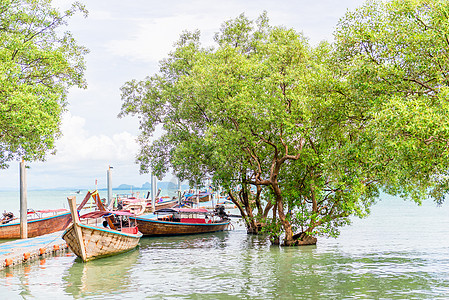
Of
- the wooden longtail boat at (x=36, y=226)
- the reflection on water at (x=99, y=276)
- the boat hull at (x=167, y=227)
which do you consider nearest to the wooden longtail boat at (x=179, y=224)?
the boat hull at (x=167, y=227)

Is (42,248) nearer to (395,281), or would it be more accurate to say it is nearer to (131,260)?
(131,260)

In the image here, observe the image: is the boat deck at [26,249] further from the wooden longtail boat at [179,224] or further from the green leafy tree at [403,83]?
the green leafy tree at [403,83]

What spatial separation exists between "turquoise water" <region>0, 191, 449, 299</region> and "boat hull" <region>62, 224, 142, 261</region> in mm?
502

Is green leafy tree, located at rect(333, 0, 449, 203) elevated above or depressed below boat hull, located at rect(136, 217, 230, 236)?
above

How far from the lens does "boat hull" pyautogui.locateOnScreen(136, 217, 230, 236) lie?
3331cm

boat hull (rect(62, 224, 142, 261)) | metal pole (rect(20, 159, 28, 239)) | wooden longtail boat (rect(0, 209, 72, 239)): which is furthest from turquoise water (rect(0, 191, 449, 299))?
wooden longtail boat (rect(0, 209, 72, 239))

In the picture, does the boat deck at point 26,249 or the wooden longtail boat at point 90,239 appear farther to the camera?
the wooden longtail boat at point 90,239

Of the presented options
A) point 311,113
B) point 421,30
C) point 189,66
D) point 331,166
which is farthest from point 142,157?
point 421,30

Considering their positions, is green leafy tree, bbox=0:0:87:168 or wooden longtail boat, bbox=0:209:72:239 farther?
wooden longtail boat, bbox=0:209:72:239

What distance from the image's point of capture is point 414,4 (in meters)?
14.5

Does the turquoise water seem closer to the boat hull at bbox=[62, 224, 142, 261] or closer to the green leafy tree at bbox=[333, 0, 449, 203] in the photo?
the boat hull at bbox=[62, 224, 142, 261]

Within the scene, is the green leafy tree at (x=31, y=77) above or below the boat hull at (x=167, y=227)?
above

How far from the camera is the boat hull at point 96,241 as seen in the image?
2184cm

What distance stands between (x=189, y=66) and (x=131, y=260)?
15.2 meters
